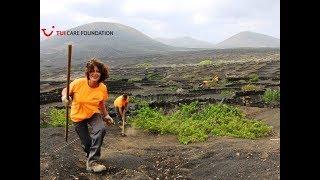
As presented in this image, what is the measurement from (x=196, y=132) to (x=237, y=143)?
69.4 inches

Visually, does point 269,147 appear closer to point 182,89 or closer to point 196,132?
point 196,132

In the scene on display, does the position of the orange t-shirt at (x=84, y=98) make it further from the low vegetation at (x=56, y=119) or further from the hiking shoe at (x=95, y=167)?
the low vegetation at (x=56, y=119)

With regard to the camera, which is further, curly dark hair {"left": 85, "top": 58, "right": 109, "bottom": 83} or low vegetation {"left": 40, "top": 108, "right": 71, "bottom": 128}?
low vegetation {"left": 40, "top": 108, "right": 71, "bottom": 128}

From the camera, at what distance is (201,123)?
37.3 ft

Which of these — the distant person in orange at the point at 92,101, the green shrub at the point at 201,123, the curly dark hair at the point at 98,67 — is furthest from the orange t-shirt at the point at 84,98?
the green shrub at the point at 201,123

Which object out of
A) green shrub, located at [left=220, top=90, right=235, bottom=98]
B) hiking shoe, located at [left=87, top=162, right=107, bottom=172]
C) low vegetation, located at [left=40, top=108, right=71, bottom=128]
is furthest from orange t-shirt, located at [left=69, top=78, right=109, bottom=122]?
green shrub, located at [left=220, top=90, right=235, bottom=98]

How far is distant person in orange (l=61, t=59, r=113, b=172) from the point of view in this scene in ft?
22.3

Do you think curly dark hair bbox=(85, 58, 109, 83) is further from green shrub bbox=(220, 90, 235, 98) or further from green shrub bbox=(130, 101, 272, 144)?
green shrub bbox=(220, 90, 235, 98)

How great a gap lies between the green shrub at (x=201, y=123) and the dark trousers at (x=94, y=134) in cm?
297

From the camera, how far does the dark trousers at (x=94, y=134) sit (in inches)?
271

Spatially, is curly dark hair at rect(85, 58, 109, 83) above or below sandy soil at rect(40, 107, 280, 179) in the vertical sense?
above

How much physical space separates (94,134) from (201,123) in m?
4.83
